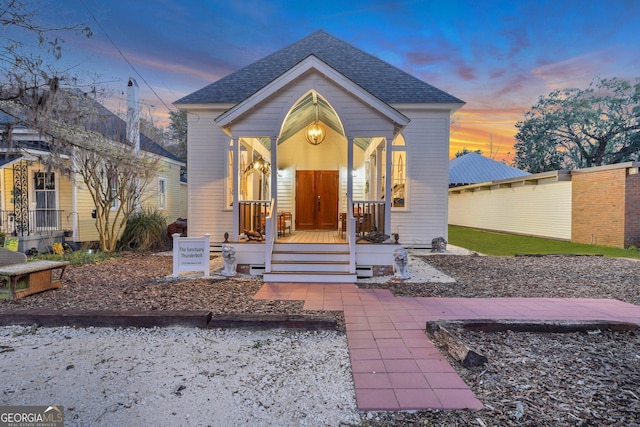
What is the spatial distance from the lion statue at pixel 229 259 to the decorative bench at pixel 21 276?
2.99 metres

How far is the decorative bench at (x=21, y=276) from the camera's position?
5.35 metres

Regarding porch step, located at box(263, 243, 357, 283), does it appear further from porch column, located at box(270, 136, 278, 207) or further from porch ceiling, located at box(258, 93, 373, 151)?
porch ceiling, located at box(258, 93, 373, 151)

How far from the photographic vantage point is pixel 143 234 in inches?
438

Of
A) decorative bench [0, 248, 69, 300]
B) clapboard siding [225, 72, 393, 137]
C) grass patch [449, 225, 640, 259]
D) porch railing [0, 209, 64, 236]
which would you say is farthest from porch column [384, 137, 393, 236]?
porch railing [0, 209, 64, 236]

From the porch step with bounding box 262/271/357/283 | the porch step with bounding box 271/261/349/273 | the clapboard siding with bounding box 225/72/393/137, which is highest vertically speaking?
the clapboard siding with bounding box 225/72/393/137

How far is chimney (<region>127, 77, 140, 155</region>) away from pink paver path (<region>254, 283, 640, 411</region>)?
9.59 m

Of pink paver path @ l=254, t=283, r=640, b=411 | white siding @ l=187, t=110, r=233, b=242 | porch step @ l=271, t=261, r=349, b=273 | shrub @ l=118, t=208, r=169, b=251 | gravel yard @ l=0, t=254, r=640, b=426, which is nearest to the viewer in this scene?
gravel yard @ l=0, t=254, r=640, b=426

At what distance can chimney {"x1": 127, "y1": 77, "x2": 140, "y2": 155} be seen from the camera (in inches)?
488

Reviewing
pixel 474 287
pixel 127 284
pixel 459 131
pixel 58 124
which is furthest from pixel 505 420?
pixel 459 131

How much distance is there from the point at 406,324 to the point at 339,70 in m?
8.96

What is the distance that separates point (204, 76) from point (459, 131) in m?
20.5

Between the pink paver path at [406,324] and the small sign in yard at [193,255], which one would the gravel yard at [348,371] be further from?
the small sign in yard at [193,255]

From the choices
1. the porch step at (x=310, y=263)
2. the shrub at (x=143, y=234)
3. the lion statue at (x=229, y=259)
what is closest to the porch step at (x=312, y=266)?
the porch step at (x=310, y=263)

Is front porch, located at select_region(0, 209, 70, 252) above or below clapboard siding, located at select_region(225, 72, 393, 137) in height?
below
